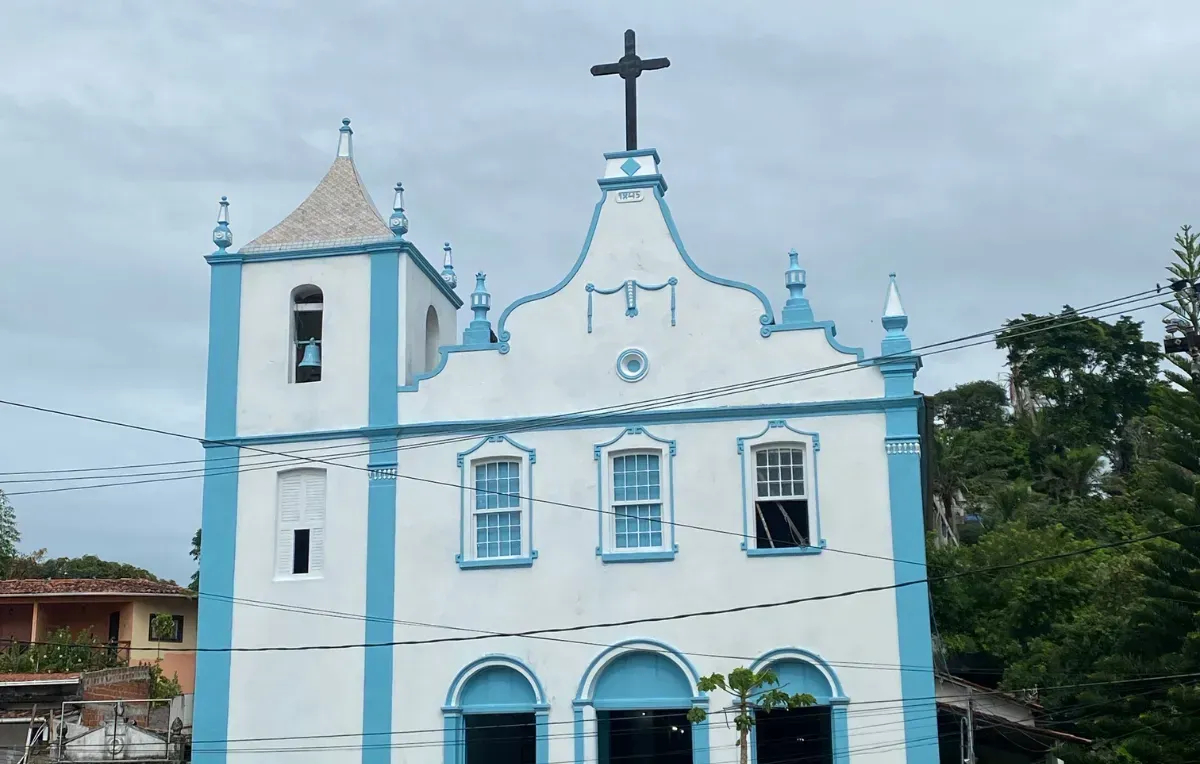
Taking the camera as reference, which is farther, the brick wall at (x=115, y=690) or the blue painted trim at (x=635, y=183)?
the brick wall at (x=115, y=690)

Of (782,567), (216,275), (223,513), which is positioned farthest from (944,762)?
(216,275)

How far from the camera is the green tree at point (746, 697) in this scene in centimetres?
1702

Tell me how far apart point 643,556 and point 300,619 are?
5.42 metres

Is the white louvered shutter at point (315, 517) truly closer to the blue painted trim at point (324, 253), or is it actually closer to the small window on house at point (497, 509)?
the small window on house at point (497, 509)

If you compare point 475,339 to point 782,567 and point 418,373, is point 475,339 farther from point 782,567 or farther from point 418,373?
point 782,567

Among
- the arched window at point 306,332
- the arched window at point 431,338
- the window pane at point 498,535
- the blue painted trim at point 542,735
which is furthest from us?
the arched window at point 431,338

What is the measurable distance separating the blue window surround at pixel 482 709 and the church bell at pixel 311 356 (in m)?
5.48

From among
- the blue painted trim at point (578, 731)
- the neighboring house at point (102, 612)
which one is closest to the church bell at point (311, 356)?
the blue painted trim at point (578, 731)

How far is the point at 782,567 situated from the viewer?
19328 mm

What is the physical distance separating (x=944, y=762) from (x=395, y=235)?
14676 millimetres

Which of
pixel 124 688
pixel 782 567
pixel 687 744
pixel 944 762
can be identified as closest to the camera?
pixel 782 567

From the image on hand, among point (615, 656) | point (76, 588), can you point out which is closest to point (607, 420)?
point (615, 656)

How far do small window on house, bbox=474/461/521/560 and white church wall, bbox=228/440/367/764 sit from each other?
5.94 ft

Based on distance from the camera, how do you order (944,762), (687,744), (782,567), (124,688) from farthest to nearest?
(124,688) → (944,762) → (687,744) → (782,567)
